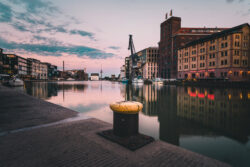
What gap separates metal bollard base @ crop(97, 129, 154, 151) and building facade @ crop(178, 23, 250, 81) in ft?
178

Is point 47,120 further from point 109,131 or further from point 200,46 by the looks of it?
point 200,46

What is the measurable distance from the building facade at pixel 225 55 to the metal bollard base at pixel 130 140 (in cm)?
5428

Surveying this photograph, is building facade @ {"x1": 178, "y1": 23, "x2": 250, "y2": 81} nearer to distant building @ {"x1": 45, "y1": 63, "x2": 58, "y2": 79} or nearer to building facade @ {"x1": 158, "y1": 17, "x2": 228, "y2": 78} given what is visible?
building facade @ {"x1": 158, "y1": 17, "x2": 228, "y2": 78}

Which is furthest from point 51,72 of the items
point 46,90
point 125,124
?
point 125,124

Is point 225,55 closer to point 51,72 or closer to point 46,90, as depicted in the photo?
point 46,90

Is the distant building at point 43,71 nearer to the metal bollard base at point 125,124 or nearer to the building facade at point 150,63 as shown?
the building facade at point 150,63

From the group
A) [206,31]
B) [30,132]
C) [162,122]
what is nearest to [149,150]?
[30,132]

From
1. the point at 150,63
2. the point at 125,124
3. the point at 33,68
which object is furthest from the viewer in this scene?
the point at 33,68

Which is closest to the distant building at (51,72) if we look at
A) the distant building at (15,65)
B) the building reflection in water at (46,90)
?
the distant building at (15,65)

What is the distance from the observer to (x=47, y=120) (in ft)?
20.7

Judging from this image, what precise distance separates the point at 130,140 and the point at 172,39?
9072 cm

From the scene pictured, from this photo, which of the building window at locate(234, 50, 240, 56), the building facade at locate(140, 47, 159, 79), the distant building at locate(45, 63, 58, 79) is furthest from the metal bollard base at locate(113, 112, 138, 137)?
the distant building at locate(45, 63, 58, 79)

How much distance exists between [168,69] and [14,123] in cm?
9014

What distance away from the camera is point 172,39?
84.7 meters
